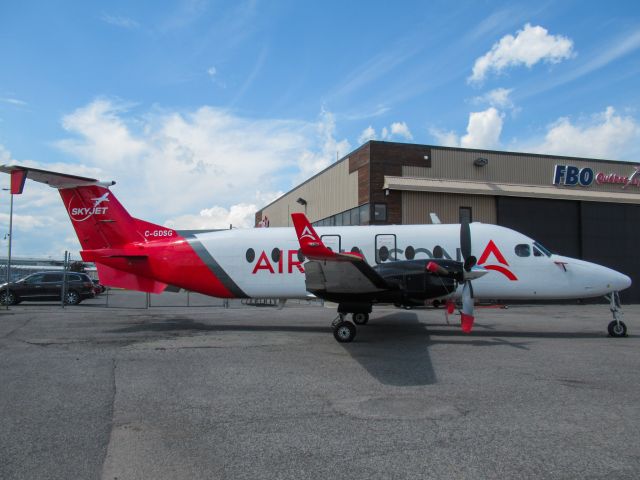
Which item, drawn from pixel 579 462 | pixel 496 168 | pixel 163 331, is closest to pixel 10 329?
pixel 163 331

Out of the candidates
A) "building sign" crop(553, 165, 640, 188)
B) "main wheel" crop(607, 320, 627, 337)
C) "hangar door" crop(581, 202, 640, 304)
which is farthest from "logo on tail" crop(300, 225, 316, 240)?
"building sign" crop(553, 165, 640, 188)

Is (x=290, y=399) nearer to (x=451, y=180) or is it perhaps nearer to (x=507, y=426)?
(x=507, y=426)

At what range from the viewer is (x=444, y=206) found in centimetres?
2797

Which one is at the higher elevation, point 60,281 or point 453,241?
point 453,241

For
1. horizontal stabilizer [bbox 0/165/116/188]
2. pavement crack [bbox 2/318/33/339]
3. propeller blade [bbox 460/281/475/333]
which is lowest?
pavement crack [bbox 2/318/33/339]

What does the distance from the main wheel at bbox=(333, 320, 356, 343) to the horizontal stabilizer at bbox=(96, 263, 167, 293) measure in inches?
244

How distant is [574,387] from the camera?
7000 millimetres

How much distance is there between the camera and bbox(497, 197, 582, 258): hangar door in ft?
95.1

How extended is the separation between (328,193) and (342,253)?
22.1 meters

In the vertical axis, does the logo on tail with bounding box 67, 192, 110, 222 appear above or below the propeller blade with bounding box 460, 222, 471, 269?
above

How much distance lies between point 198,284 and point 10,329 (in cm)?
539

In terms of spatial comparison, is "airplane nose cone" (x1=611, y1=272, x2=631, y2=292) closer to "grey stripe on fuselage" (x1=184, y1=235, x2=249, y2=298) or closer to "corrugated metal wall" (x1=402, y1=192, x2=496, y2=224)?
"grey stripe on fuselage" (x1=184, y1=235, x2=249, y2=298)

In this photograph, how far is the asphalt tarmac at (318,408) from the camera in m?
4.27

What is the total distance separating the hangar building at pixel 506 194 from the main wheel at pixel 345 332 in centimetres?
1605
